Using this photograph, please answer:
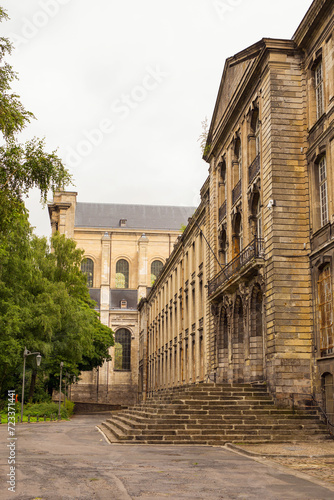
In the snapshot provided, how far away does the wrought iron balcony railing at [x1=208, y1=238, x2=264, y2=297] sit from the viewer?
2282cm

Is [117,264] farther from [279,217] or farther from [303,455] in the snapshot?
[303,455]

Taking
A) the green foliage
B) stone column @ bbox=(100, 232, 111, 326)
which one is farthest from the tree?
stone column @ bbox=(100, 232, 111, 326)

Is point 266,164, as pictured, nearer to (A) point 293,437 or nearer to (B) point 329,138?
(B) point 329,138

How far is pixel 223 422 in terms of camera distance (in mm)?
19000

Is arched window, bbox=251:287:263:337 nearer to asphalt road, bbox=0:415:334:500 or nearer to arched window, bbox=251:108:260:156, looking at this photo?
arched window, bbox=251:108:260:156

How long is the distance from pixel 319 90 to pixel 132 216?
6427cm

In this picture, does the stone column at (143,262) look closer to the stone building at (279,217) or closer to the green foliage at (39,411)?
the green foliage at (39,411)

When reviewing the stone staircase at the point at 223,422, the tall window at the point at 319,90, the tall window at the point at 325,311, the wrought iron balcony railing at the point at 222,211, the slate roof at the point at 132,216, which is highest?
the slate roof at the point at 132,216

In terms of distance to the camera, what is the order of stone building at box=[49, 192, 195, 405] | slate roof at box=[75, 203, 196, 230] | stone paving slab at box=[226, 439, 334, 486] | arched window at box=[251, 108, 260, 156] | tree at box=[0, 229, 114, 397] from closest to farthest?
stone paving slab at box=[226, 439, 334, 486]
arched window at box=[251, 108, 260, 156]
tree at box=[0, 229, 114, 397]
stone building at box=[49, 192, 195, 405]
slate roof at box=[75, 203, 196, 230]

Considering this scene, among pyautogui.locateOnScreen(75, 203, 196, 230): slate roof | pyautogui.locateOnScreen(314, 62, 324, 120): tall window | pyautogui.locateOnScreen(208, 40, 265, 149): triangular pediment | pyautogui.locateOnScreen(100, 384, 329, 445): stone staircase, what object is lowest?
pyautogui.locateOnScreen(100, 384, 329, 445): stone staircase

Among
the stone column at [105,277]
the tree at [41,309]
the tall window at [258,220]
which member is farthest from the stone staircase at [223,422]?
the stone column at [105,277]

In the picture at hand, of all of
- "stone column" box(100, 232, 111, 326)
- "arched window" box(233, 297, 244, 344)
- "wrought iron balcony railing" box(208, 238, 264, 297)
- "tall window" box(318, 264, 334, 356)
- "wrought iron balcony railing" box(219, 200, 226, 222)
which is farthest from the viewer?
"stone column" box(100, 232, 111, 326)

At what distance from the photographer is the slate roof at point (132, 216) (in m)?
82.6

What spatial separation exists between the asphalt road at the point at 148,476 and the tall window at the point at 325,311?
18.8 ft
